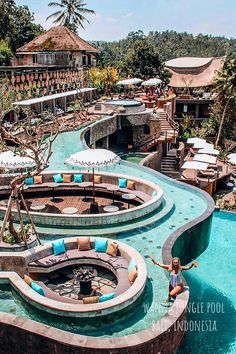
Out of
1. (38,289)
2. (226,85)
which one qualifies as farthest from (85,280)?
(226,85)

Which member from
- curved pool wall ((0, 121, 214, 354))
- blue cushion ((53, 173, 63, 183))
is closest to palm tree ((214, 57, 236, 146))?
curved pool wall ((0, 121, 214, 354))

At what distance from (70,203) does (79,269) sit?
6.34m

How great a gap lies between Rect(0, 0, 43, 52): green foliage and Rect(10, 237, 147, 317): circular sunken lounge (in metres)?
49.0

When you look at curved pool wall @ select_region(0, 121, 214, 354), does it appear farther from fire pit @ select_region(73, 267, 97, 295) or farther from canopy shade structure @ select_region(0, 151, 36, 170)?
canopy shade structure @ select_region(0, 151, 36, 170)

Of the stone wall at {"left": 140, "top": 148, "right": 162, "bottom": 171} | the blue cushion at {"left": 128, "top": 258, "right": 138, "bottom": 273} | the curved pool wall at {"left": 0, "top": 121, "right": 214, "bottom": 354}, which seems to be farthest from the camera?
the stone wall at {"left": 140, "top": 148, "right": 162, "bottom": 171}

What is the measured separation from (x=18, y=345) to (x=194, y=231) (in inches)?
300

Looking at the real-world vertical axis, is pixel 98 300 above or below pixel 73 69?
below

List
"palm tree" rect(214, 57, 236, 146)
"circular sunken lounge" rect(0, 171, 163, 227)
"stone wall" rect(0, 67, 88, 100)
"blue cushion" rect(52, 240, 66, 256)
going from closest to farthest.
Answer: "blue cushion" rect(52, 240, 66, 256), "circular sunken lounge" rect(0, 171, 163, 227), "stone wall" rect(0, 67, 88, 100), "palm tree" rect(214, 57, 236, 146)

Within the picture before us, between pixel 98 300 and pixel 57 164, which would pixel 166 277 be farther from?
pixel 57 164

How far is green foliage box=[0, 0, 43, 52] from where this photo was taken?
56450 millimetres

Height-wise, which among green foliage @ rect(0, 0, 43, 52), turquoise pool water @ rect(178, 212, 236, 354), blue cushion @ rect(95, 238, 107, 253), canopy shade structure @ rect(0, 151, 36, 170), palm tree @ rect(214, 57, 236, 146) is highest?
green foliage @ rect(0, 0, 43, 52)

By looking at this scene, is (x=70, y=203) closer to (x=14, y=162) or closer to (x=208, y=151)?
(x=14, y=162)

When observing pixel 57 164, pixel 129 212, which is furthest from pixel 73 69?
pixel 129 212

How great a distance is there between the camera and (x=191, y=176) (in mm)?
32062
